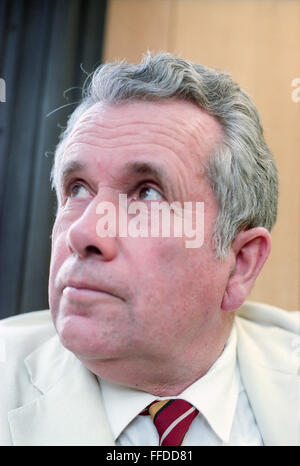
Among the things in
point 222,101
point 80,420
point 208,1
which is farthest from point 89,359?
point 208,1

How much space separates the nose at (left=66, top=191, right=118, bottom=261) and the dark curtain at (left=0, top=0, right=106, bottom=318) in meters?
0.83

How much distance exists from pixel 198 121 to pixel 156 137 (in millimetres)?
134

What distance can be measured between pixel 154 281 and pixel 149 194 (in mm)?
201

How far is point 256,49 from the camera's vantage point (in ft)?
6.93

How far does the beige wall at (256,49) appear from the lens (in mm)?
2086

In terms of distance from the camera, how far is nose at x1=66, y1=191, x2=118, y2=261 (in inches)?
34.2

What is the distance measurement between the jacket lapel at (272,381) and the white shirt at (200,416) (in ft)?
0.15

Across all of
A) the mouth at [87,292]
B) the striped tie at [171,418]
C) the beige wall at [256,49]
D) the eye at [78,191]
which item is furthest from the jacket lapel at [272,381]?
the beige wall at [256,49]

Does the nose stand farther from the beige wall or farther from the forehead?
the beige wall

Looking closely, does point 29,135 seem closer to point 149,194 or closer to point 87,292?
point 149,194

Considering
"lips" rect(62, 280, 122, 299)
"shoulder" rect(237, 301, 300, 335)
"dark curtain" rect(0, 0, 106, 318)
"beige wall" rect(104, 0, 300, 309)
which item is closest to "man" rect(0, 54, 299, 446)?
"lips" rect(62, 280, 122, 299)

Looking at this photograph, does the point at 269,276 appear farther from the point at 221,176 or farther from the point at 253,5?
the point at 253,5

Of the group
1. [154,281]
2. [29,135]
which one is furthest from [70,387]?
[29,135]

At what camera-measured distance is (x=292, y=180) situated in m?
2.11
